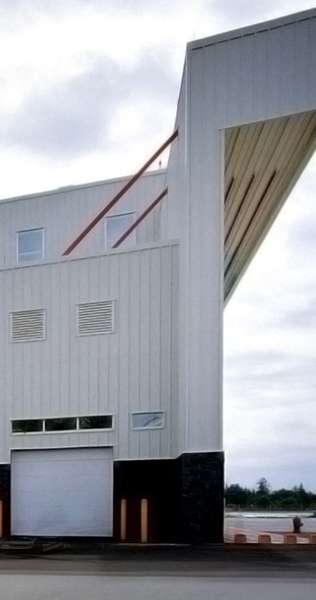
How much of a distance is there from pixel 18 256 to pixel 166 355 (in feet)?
30.8

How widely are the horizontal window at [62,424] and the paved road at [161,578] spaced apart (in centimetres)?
706

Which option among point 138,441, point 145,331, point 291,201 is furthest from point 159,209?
point 138,441

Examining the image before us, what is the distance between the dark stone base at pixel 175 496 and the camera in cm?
1828

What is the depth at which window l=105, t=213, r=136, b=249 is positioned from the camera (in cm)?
2766

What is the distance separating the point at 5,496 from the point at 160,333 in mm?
6100

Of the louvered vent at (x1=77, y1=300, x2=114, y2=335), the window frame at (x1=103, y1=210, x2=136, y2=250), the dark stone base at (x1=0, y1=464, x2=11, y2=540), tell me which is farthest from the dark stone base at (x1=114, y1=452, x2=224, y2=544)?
the window frame at (x1=103, y1=210, x2=136, y2=250)

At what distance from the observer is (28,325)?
926 inches

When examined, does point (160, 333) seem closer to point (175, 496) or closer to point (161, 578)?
point (175, 496)

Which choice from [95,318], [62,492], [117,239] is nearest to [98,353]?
[95,318]

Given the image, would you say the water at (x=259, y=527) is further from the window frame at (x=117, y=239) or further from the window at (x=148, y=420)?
the window frame at (x=117, y=239)

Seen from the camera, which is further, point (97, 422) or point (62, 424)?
point (62, 424)

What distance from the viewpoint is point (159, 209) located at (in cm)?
2742

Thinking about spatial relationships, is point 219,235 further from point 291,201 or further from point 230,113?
point 291,201

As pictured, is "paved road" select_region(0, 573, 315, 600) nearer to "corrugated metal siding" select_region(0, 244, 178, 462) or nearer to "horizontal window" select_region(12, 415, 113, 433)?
"corrugated metal siding" select_region(0, 244, 178, 462)
